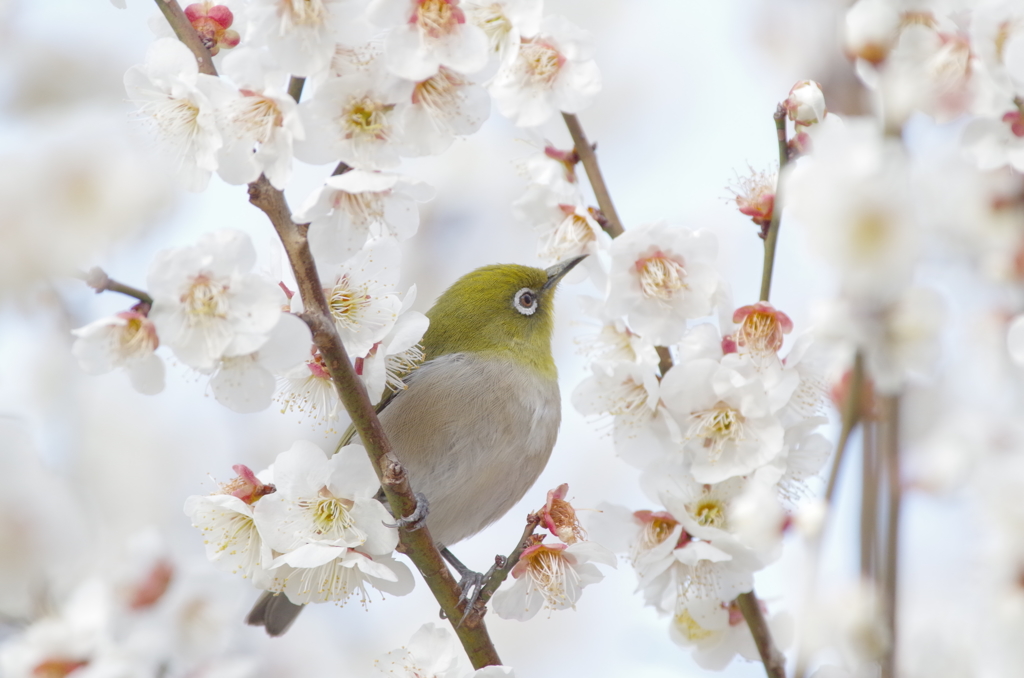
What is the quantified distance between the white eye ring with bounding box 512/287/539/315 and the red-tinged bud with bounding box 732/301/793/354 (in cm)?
199

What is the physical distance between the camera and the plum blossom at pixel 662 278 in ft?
7.85

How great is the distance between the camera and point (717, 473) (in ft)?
7.66

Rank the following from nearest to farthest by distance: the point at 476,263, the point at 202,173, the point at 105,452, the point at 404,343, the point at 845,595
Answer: the point at 845,595
the point at 202,173
the point at 404,343
the point at 105,452
the point at 476,263

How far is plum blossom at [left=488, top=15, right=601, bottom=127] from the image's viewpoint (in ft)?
7.66

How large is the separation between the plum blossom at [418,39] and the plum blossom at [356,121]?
0.09 m

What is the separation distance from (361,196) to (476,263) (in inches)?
164

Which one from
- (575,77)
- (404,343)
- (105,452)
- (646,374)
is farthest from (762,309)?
(105,452)

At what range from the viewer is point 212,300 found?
1.96 meters

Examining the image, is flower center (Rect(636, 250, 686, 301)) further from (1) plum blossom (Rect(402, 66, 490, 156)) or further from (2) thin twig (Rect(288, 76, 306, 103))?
(2) thin twig (Rect(288, 76, 306, 103))

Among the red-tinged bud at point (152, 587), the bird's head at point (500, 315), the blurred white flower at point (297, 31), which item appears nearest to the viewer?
the blurred white flower at point (297, 31)

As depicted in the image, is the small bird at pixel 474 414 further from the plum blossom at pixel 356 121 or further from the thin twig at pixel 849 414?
the thin twig at pixel 849 414

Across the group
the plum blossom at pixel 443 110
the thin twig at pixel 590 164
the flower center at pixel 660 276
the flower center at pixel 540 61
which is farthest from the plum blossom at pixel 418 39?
the flower center at pixel 660 276

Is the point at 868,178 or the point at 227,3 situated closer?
the point at 868,178

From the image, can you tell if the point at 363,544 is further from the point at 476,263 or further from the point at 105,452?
the point at 476,263
